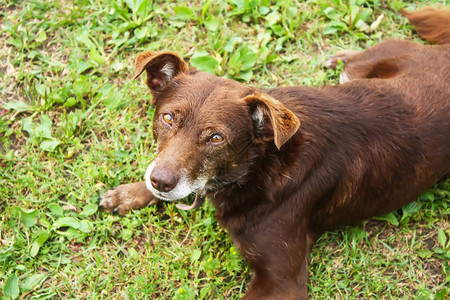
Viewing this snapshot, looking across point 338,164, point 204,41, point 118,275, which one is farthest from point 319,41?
point 118,275

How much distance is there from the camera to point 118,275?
4.24 m

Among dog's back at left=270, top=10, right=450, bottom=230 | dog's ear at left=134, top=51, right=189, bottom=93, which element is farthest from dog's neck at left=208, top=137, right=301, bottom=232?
dog's ear at left=134, top=51, right=189, bottom=93

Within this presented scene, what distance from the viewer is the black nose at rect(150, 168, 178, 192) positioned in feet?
10.9

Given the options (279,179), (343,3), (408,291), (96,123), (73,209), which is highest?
(343,3)

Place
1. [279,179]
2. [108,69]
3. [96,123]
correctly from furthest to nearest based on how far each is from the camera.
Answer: [108,69] < [96,123] < [279,179]

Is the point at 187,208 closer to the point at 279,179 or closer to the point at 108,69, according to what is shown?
the point at 279,179

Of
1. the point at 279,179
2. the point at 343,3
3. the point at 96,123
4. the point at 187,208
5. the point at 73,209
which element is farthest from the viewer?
the point at 343,3

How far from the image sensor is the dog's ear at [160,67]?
3.59 metres

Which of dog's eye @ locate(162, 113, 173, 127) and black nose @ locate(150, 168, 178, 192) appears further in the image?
dog's eye @ locate(162, 113, 173, 127)

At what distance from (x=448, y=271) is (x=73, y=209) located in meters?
3.76

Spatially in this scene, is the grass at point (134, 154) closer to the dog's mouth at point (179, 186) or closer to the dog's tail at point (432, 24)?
the dog's tail at point (432, 24)

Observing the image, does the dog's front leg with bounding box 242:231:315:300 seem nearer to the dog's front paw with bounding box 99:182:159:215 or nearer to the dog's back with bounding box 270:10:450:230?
the dog's back with bounding box 270:10:450:230

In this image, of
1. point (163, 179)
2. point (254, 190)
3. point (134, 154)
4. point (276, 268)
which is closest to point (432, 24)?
point (254, 190)

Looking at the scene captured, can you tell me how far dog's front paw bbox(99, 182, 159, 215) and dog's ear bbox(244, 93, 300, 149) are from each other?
158 centimetres
